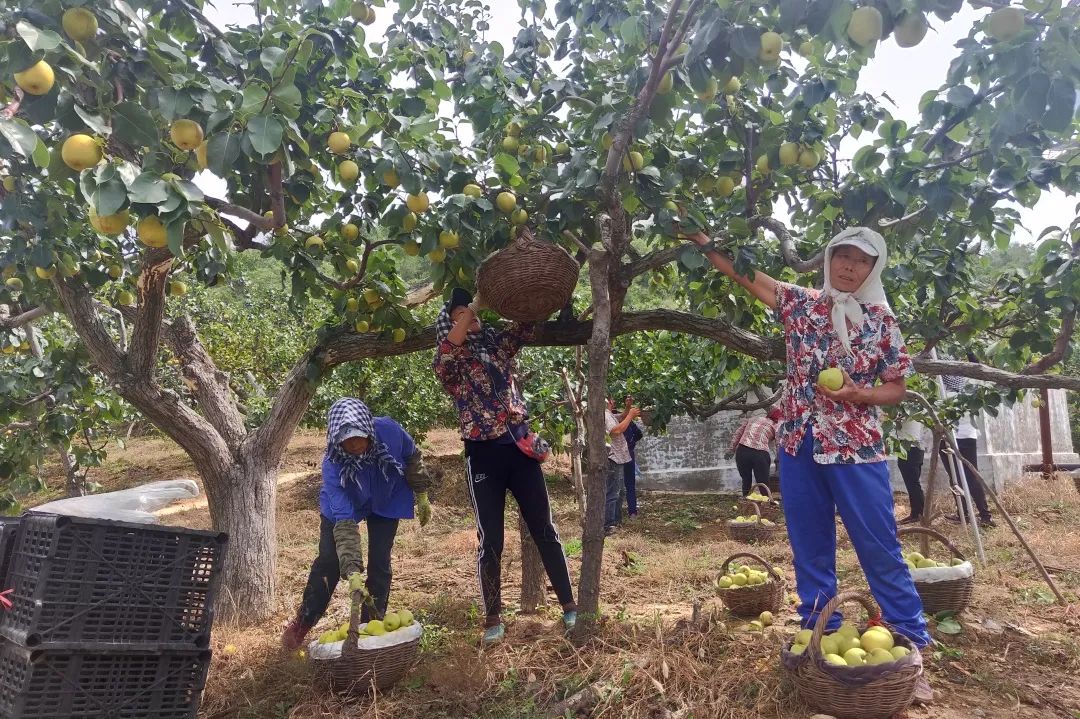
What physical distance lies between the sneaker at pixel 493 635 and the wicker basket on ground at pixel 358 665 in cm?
49

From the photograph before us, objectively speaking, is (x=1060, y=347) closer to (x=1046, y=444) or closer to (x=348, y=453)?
(x=348, y=453)

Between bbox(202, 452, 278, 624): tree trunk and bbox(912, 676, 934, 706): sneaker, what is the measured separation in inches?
145

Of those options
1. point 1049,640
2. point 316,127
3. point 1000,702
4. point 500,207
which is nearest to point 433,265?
point 500,207

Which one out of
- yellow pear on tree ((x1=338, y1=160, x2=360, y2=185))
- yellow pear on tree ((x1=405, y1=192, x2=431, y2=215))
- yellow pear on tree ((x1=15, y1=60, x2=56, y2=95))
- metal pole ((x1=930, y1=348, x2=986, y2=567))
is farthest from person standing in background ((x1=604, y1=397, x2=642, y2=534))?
yellow pear on tree ((x1=15, y1=60, x2=56, y2=95))

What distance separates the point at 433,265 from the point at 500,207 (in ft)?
1.75

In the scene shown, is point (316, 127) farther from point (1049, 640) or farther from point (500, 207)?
point (1049, 640)

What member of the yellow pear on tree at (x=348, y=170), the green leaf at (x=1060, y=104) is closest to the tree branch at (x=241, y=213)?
the yellow pear on tree at (x=348, y=170)

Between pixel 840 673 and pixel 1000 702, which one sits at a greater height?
pixel 840 673

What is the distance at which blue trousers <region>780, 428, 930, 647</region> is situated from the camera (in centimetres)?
285

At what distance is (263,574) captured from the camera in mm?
4668

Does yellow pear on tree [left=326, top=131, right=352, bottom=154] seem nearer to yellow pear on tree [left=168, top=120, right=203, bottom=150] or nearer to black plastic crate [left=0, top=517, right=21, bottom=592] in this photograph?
yellow pear on tree [left=168, top=120, right=203, bottom=150]

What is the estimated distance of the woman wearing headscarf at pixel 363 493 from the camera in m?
3.63

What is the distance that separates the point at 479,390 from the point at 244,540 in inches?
81.6

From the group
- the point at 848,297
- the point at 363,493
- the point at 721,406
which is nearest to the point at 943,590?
the point at 848,297
